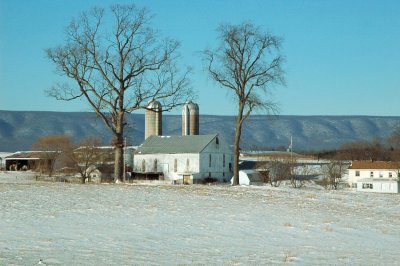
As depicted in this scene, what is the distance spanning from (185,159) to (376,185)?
26.1 metres

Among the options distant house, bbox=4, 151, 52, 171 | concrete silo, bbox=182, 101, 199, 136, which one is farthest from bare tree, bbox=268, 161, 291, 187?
distant house, bbox=4, 151, 52, 171

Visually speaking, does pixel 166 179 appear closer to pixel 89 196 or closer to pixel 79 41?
pixel 79 41

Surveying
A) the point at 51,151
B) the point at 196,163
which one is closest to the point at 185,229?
the point at 196,163

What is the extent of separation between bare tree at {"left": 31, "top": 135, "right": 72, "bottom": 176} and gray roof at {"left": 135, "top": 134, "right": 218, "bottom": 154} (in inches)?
521

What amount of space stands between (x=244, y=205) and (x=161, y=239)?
1004cm

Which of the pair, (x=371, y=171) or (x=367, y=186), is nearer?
(x=367, y=186)

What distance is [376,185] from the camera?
89.6m

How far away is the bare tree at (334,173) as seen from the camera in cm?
8769

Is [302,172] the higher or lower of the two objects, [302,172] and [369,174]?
the higher

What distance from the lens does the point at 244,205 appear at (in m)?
27.0

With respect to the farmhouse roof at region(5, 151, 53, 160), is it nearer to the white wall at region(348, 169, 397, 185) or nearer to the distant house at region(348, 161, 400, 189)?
the white wall at region(348, 169, 397, 185)

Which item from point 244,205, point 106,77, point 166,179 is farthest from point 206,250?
point 166,179

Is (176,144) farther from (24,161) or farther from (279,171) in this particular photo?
(24,161)

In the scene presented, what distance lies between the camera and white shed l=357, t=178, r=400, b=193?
8552 cm
